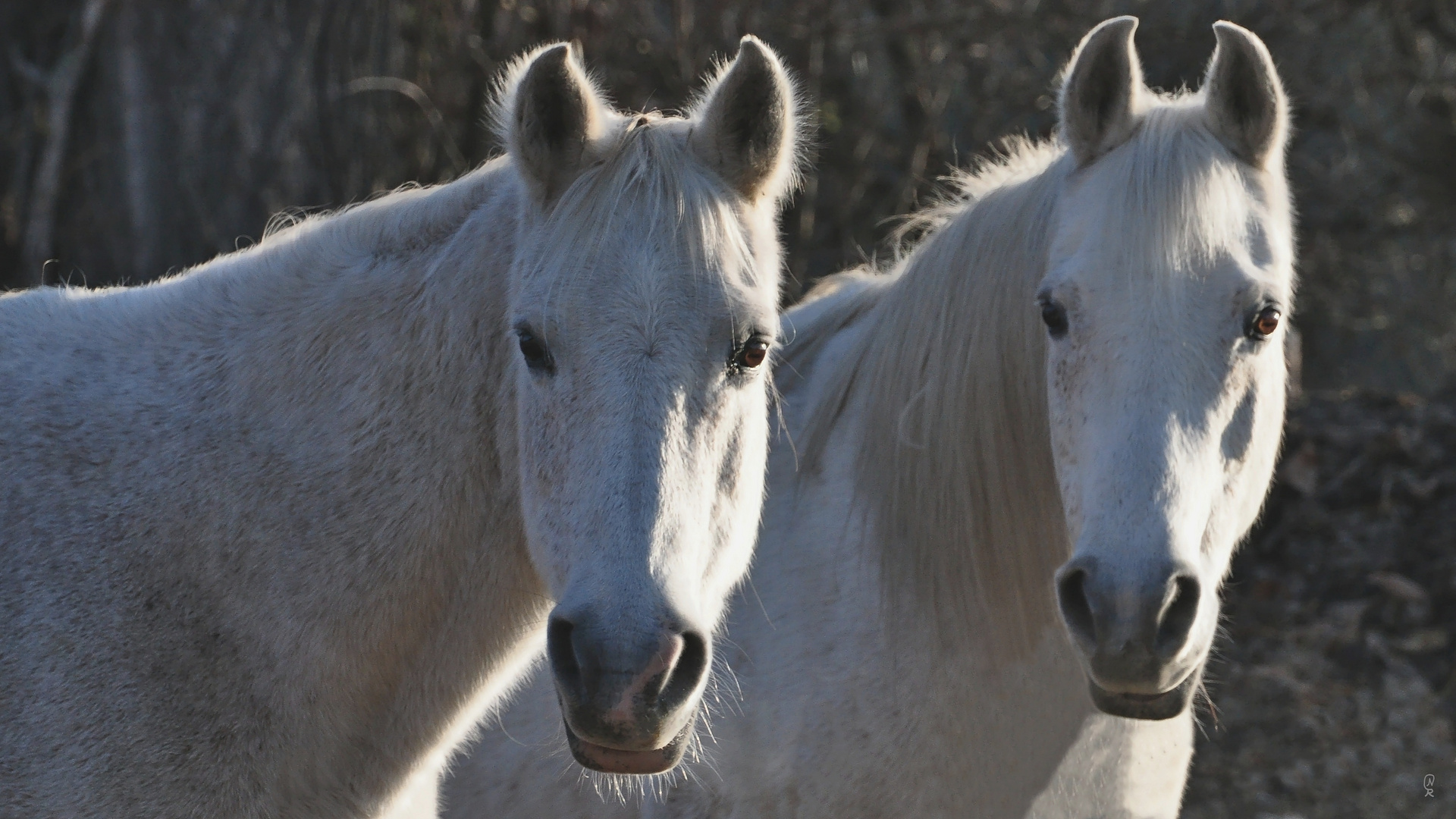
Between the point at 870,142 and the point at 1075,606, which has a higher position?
the point at 1075,606

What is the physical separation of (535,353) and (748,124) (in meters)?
0.60

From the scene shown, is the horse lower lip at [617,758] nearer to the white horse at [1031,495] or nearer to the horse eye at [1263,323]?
the white horse at [1031,495]

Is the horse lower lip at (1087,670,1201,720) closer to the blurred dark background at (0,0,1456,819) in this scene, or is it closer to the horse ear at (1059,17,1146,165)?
the horse ear at (1059,17,1146,165)

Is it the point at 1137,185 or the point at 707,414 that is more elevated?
the point at 1137,185

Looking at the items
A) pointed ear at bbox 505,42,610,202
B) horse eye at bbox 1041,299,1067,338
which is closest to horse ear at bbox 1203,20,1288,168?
horse eye at bbox 1041,299,1067,338

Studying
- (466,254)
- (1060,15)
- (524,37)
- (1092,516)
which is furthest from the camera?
(1060,15)

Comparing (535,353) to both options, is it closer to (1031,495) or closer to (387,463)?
(387,463)

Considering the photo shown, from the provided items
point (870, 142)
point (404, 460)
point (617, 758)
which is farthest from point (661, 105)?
point (617, 758)

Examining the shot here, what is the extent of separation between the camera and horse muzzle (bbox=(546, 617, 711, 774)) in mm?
1825

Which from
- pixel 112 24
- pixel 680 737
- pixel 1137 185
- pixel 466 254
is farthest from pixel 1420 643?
pixel 112 24

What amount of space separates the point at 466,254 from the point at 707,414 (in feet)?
2.03

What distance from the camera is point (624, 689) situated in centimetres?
183

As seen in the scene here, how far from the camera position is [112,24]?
5.22m

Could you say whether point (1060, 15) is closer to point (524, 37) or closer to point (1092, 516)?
point (524, 37)
